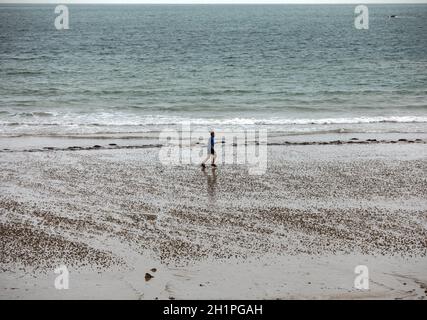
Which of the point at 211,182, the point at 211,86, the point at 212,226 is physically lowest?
the point at 212,226

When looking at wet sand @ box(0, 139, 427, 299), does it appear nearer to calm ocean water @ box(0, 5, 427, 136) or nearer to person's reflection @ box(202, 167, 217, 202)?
person's reflection @ box(202, 167, 217, 202)

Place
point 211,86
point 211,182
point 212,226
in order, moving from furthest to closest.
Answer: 1. point 211,86
2. point 211,182
3. point 212,226

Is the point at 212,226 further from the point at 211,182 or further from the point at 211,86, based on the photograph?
the point at 211,86

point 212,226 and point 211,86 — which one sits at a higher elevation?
point 211,86

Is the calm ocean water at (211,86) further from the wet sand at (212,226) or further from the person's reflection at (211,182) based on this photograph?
the person's reflection at (211,182)

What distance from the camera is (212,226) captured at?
13.5 meters

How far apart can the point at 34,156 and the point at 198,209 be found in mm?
9259

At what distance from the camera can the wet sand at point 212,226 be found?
10.6 meters

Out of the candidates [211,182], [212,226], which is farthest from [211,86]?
[212,226]

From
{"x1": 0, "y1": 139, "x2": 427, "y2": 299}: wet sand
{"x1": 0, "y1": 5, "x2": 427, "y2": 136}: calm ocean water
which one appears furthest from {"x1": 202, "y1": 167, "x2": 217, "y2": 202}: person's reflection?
{"x1": 0, "y1": 5, "x2": 427, "y2": 136}: calm ocean water

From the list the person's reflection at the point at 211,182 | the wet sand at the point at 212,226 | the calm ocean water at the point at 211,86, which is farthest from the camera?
the calm ocean water at the point at 211,86

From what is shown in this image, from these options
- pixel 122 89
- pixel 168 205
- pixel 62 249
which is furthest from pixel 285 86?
pixel 62 249

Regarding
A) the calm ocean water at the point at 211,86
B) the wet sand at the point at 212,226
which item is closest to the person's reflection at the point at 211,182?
the wet sand at the point at 212,226

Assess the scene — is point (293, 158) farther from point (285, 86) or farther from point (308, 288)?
point (285, 86)
